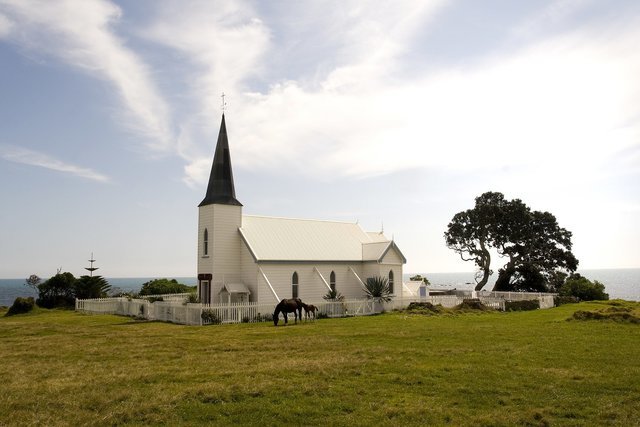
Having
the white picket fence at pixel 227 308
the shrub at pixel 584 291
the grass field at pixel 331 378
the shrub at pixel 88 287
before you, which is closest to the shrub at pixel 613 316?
the grass field at pixel 331 378

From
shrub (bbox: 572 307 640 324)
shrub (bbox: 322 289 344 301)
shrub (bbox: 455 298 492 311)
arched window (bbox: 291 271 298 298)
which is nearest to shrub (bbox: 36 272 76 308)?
arched window (bbox: 291 271 298 298)

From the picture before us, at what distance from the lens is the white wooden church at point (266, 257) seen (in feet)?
120

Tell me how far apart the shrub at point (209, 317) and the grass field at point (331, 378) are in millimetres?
6258

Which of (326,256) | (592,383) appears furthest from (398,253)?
(592,383)

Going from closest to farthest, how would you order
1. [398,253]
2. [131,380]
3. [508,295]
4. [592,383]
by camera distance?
[592,383] → [131,380] → [398,253] → [508,295]

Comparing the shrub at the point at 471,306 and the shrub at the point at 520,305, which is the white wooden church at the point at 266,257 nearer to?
the shrub at the point at 471,306

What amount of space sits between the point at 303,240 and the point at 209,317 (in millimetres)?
12512

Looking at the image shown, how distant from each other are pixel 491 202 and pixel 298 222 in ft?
88.8

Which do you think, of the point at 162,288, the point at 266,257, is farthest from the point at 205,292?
the point at 162,288

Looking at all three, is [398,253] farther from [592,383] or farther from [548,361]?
[592,383]

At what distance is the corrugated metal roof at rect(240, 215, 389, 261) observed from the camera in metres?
37.8

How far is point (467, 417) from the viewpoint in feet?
33.8

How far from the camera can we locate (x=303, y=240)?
41.0m

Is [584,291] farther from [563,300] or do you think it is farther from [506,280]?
[506,280]
